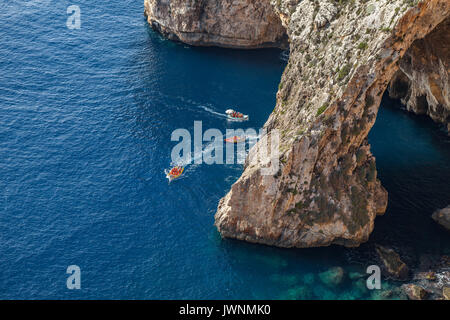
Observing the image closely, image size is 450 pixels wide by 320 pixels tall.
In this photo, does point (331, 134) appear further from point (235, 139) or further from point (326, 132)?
point (235, 139)

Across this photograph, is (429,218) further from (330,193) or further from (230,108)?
(230,108)

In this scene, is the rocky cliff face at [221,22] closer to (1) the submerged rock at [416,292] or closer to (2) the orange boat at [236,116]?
(2) the orange boat at [236,116]

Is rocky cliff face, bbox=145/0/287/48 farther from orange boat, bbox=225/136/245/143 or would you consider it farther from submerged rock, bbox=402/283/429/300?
submerged rock, bbox=402/283/429/300

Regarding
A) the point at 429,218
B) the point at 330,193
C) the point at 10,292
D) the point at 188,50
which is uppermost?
the point at 188,50

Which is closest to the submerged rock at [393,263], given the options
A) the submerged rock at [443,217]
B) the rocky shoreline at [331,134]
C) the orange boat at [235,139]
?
the rocky shoreline at [331,134]

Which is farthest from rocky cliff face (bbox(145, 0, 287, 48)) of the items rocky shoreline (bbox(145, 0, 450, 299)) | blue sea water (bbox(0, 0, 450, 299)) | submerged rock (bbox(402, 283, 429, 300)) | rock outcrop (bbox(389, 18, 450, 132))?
submerged rock (bbox(402, 283, 429, 300))

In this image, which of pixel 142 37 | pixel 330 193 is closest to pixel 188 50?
pixel 142 37

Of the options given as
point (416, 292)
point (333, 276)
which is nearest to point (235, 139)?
point (333, 276)
